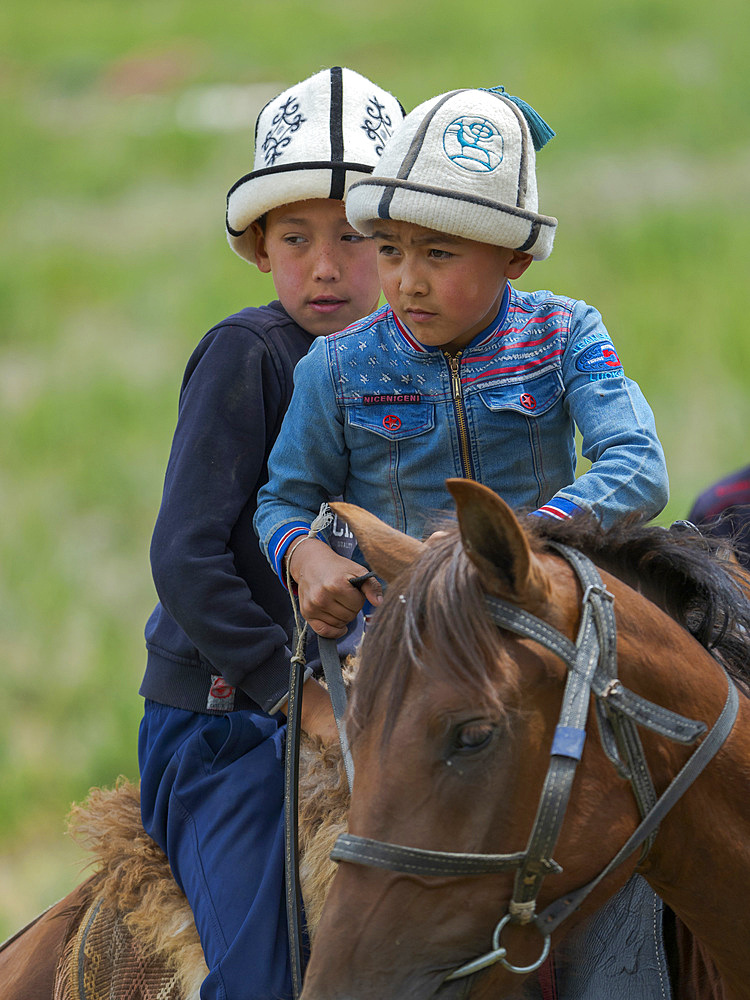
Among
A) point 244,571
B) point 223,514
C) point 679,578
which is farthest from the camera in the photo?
point 244,571

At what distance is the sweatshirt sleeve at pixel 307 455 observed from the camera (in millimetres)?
2605

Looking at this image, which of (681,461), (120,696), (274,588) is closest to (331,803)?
(274,588)

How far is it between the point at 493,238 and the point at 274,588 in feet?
3.43

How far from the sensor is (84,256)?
58.9ft

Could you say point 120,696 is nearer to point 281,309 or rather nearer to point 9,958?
point 9,958

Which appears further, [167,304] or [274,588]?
[167,304]

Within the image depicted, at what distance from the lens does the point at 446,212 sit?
93.4 inches

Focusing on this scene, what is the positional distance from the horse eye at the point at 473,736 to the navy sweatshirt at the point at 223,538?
95cm

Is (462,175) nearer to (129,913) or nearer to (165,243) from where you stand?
(129,913)

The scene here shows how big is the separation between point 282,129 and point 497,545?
5.35ft

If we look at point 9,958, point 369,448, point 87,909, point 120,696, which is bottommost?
point 120,696

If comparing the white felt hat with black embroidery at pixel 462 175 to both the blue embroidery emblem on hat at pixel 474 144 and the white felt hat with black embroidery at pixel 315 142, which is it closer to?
the blue embroidery emblem on hat at pixel 474 144

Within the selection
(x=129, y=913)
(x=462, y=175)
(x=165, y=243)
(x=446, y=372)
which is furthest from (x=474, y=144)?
(x=165, y=243)

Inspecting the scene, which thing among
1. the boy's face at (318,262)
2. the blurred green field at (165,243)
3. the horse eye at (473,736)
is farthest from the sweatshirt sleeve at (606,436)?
the blurred green field at (165,243)
